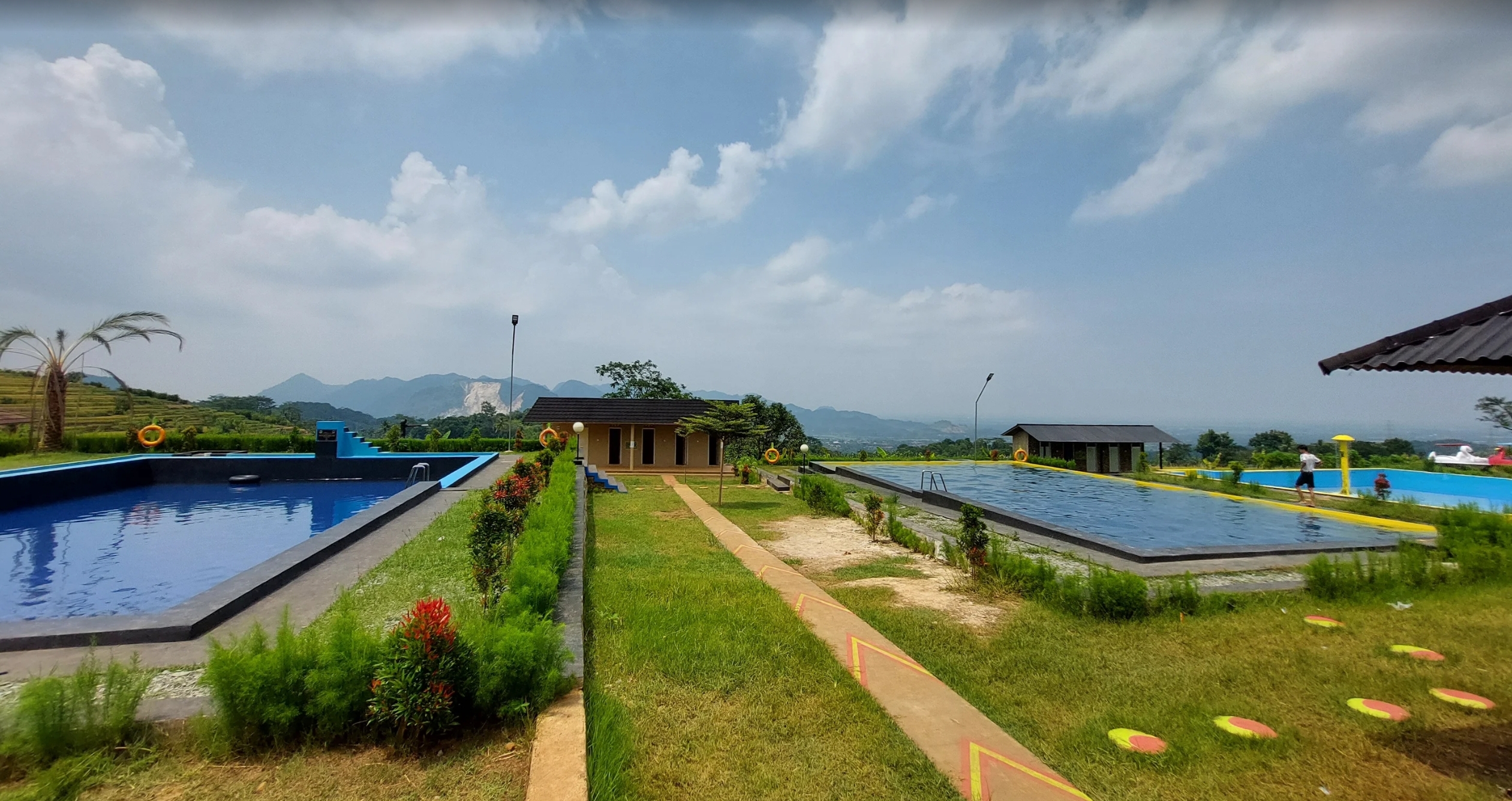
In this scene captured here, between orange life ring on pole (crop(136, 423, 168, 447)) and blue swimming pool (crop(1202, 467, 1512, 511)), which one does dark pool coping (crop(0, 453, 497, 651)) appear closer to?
orange life ring on pole (crop(136, 423, 168, 447))

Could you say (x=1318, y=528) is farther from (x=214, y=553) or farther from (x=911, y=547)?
(x=214, y=553)

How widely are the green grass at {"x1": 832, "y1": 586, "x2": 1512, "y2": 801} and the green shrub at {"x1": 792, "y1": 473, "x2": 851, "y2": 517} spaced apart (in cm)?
615

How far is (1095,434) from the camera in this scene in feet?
91.4

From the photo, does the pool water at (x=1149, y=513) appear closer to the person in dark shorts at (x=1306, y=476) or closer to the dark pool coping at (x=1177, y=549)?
the dark pool coping at (x=1177, y=549)

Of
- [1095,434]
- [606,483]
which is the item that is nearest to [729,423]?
[606,483]

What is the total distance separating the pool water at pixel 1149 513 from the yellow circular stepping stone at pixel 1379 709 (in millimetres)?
5232

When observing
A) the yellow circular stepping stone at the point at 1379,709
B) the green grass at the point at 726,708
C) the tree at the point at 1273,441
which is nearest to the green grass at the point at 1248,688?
the yellow circular stepping stone at the point at 1379,709

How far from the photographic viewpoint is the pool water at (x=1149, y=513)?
11.1 m

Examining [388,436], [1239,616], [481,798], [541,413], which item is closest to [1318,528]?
[1239,616]

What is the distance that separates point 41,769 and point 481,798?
208 cm

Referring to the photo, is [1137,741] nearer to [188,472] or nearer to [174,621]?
[174,621]

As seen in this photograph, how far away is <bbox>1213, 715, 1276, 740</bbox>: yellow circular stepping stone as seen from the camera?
3734mm

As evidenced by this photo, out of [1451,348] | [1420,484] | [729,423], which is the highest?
[1451,348]

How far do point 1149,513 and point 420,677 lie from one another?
1541 cm
